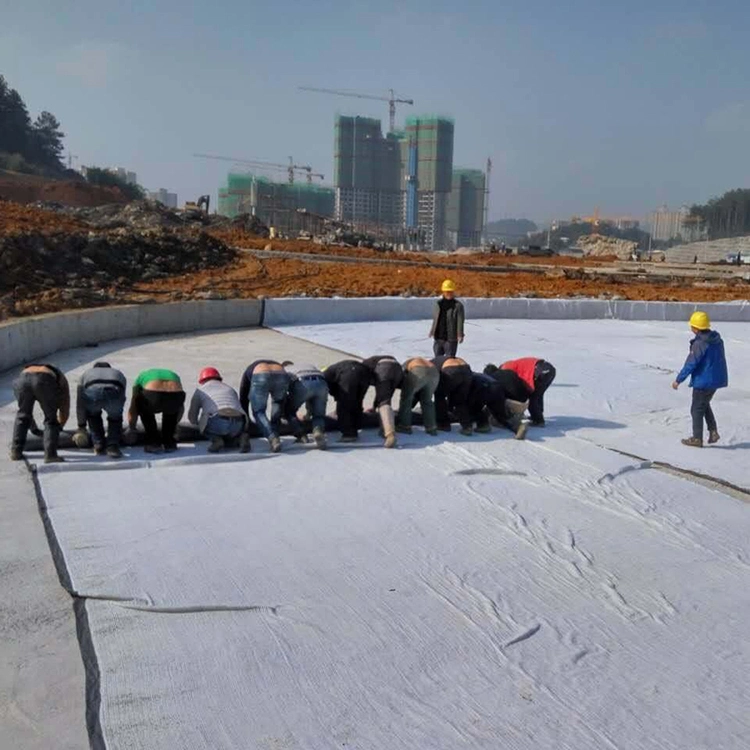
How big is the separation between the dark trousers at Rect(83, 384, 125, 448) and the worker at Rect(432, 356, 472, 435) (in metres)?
2.47

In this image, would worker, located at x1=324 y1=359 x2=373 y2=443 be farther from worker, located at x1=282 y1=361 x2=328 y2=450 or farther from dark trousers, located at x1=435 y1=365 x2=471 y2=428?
dark trousers, located at x1=435 y1=365 x2=471 y2=428

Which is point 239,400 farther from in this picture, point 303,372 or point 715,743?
point 715,743

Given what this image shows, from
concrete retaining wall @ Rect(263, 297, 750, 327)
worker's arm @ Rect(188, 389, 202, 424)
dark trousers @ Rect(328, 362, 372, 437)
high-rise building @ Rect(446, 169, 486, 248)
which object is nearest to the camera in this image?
worker's arm @ Rect(188, 389, 202, 424)

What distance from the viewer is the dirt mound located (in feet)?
148

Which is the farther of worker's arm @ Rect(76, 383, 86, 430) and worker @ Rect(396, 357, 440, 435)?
worker @ Rect(396, 357, 440, 435)

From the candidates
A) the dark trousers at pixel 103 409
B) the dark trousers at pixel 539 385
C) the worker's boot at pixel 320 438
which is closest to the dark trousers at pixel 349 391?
the worker's boot at pixel 320 438

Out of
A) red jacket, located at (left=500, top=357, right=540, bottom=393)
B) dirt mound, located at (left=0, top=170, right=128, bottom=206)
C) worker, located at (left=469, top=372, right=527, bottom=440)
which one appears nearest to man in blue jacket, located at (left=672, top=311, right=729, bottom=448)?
red jacket, located at (left=500, top=357, right=540, bottom=393)

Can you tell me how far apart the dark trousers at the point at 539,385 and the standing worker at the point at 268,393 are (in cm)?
210

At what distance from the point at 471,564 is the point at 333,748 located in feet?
5.32

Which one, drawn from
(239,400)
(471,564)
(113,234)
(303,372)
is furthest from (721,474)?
(113,234)

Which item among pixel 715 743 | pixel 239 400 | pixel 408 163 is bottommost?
pixel 715 743

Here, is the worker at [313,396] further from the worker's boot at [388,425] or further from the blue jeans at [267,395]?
the worker's boot at [388,425]

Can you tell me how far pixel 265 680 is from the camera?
2963mm

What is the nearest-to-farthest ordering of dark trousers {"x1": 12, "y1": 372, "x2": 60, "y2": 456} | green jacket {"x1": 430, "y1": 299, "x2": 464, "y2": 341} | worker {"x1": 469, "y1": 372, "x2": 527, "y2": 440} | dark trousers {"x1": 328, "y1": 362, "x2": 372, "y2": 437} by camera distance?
dark trousers {"x1": 12, "y1": 372, "x2": 60, "y2": 456} < dark trousers {"x1": 328, "y1": 362, "x2": 372, "y2": 437} < worker {"x1": 469, "y1": 372, "x2": 527, "y2": 440} < green jacket {"x1": 430, "y1": 299, "x2": 464, "y2": 341}
